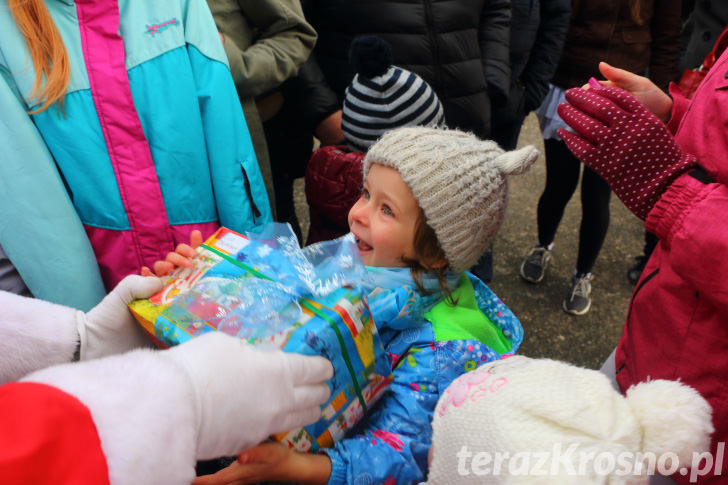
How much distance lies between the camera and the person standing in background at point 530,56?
98.0 inches

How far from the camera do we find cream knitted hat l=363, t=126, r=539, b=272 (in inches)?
46.9

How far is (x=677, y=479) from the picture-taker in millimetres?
1084

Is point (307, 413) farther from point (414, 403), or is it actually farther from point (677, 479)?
point (677, 479)

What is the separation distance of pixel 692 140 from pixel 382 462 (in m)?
1.05

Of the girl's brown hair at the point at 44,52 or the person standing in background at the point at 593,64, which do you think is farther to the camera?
the person standing in background at the point at 593,64

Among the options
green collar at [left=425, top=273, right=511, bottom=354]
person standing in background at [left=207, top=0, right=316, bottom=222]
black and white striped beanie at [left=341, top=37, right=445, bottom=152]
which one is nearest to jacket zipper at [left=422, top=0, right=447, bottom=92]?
person standing in background at [left=207, top=0, right=316, bottom=222]

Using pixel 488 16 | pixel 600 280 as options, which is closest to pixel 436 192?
pixel 488 16

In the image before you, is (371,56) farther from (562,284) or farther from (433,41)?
(562,284)

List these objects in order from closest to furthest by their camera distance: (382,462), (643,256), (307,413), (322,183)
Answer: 1. (307,413)
2. (382,462)
3. (322,183)
4. (643,256)

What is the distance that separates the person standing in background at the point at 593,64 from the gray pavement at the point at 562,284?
0.45 ft

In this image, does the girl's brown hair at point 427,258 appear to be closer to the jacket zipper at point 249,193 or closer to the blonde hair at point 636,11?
the jacket zipper at point 249,193

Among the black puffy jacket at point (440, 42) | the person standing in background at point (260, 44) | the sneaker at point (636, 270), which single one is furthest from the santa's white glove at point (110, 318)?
the sneaker at point (636, 270)

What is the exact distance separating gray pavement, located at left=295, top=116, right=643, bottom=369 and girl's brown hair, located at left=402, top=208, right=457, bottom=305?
1.53 metres

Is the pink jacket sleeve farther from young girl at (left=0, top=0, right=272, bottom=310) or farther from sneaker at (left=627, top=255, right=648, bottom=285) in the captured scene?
sneaker at (left=627, top=255, right=648, bottom=285)
